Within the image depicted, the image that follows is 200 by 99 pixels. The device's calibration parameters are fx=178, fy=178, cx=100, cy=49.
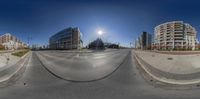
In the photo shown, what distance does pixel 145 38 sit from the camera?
3.81 metres

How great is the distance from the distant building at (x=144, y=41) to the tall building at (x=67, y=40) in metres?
1.27

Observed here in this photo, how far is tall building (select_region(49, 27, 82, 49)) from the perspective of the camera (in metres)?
3.71

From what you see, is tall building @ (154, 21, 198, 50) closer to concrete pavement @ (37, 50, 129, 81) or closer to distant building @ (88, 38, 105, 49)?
distant building @ (88, 38, 105, 49)

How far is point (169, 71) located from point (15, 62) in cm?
634

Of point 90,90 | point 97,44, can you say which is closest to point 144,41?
point 97,44

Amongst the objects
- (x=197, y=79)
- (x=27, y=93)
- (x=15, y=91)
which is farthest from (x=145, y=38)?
(x=15, y=91)

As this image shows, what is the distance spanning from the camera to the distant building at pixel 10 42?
11.8ft

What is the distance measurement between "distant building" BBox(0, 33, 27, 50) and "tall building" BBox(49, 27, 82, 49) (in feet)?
2.08

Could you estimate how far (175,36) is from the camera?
12.8ft

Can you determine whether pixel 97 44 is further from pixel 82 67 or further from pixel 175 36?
pixel 175 36

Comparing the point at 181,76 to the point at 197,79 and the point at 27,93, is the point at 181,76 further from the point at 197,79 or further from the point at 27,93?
the point at 27,93

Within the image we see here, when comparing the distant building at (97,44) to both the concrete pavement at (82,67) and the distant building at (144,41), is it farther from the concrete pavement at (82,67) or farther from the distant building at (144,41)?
the distant building at (144,41)

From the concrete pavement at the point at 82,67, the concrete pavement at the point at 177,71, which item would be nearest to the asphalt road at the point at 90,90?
the concrete pavement at the point at 82,67

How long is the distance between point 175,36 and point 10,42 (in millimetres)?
3579
